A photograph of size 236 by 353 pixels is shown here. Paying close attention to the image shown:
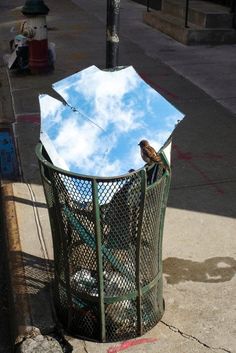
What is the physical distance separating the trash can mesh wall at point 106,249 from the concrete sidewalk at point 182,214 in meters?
0.13

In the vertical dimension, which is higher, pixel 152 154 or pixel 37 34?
pixel 152 154

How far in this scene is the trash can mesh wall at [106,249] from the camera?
8.95 feet

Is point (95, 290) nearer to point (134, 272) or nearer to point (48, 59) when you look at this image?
point (134, 272)

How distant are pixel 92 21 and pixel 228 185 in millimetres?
10801

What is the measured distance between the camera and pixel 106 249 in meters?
2.86

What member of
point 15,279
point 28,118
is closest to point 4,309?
point 15,279

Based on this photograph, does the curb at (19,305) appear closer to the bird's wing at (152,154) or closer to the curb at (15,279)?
the curb at (15,279)

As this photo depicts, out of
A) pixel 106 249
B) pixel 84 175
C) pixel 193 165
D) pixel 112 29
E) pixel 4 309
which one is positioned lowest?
pixel 4 309

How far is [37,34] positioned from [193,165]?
14.7 feet

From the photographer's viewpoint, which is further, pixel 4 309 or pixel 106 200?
pixel 4 309

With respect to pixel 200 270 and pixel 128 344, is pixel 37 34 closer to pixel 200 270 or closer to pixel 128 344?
pixel 200 270

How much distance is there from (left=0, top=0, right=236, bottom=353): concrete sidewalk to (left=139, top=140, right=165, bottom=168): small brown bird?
1.09 metres

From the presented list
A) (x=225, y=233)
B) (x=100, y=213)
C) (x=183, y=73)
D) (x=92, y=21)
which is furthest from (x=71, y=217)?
(x=92, y=21)

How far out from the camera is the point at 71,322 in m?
3.17
